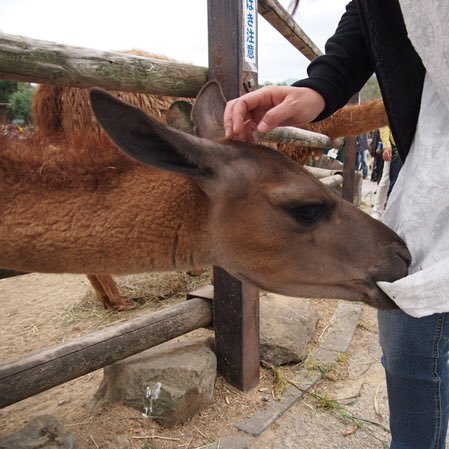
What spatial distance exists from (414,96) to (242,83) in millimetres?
1294

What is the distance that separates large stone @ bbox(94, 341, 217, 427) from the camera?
266 centimetres

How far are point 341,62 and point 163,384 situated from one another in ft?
Answer: 6.75

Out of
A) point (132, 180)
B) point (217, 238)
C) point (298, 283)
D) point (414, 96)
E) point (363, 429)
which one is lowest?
point (363, 429)

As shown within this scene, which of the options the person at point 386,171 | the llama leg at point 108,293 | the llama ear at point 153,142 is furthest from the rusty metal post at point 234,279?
the person at point 386,171

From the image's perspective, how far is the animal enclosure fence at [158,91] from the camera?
191cm

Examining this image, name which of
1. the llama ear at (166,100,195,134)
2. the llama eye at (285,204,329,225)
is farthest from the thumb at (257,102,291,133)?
the llama ear at (166,100,195,134)

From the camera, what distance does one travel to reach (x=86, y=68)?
6.57 ft

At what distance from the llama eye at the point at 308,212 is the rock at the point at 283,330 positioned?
5.74 ft

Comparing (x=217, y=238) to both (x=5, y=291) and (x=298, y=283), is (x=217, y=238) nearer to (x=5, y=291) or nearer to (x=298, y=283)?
Answer: (x=298, y=283)

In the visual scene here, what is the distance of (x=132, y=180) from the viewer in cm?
197

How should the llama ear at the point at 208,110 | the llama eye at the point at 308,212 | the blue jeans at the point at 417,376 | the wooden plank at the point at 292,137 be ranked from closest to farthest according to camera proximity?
the blue jeans at the point at 417,376, the llama eye at the point at 308,212, the llama ear at the point at 208,110, the wooden plank at the point at 292,137

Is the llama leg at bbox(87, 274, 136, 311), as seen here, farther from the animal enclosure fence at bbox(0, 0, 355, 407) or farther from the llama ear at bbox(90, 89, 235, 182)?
the llama ear at bbox(90, 89, 235, 182)

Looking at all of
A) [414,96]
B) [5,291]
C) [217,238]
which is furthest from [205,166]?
[5,291]

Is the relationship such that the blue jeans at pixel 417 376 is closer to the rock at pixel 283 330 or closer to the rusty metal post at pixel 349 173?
the rock at pixel 283 330
